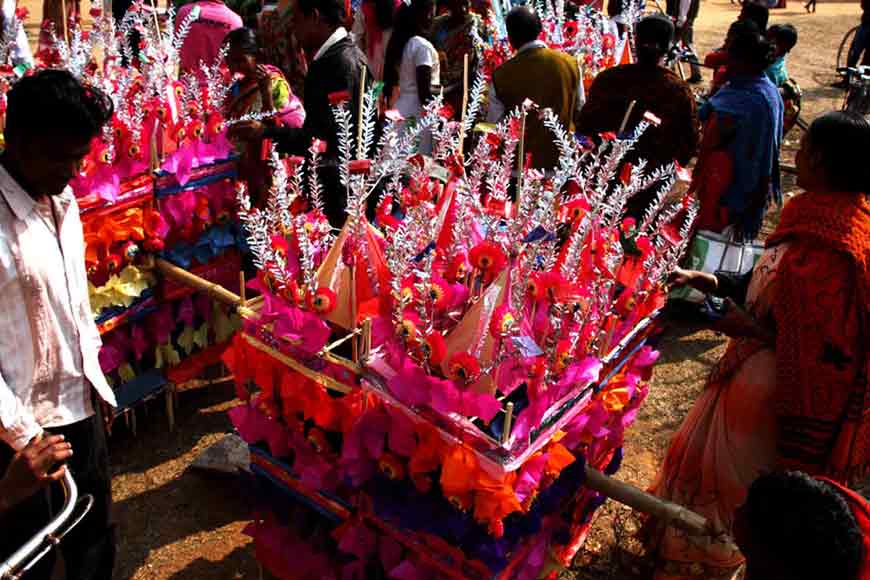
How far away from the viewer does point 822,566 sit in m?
1.39

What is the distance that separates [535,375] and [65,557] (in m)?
1.57

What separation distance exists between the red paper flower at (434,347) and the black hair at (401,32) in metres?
3.37

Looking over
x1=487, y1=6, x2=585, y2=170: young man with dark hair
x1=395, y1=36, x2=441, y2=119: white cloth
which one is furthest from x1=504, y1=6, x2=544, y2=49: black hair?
x1=395, y1=36, x2=441, y2=119: white cloth

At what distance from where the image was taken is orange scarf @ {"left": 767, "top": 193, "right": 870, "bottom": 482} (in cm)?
224

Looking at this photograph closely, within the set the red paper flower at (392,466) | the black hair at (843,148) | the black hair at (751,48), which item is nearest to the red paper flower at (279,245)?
the red paper flower at (392,466)

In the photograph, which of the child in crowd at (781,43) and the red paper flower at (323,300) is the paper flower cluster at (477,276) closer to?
the red paper flower at (323,300)

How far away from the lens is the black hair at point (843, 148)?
2.22 metres

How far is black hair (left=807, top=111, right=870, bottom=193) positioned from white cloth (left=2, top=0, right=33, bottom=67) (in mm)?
3592

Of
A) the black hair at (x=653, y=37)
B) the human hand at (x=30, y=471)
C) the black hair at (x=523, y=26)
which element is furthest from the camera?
the black hair at (x=523, y=26)

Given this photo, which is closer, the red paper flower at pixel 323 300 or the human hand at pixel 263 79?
the red paper flower at pixel 323 300

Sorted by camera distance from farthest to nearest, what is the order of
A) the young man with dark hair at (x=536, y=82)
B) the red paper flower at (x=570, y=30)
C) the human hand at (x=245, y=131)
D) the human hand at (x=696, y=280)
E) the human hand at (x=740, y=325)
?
the red paper flower at (x=570, y=30) < the young man with dark hair at (x=536, y=82) < the human hand at (x=245, y=131) < the human hand at (x=696, y=280) < the human hand at (x=740, y=325)

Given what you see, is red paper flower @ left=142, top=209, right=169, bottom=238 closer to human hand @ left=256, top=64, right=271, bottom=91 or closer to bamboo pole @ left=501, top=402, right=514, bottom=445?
→ human hand @ left=256, top=64, right=271, bottom=91

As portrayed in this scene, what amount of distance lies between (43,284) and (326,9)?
2.00 metres

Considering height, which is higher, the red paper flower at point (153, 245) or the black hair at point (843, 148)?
the black hair at point (843, 148)
